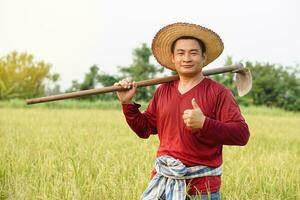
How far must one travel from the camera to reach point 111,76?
2859 centimetres

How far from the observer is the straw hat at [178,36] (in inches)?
102

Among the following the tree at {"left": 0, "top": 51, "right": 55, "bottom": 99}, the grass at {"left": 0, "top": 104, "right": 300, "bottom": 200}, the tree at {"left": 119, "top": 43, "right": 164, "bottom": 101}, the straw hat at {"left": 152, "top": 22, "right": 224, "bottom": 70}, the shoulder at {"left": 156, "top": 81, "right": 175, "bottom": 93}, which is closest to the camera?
the straw hat at {"left": 152, "top": 22, "right": 224, "bottom": 70}

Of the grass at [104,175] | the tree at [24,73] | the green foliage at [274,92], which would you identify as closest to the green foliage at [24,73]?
the tree at [24,73]

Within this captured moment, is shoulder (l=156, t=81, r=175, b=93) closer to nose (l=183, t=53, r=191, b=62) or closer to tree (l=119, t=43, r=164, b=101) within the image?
nose (l=183, t=53, r=191, b=62)

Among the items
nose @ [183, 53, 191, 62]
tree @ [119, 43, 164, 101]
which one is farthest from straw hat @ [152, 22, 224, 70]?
tree @ [119, 43, 164, 101]

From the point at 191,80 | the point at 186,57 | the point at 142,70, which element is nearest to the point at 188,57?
the point at 186,57

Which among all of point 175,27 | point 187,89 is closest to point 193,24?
point 175,27

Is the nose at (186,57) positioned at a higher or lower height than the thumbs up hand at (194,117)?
higher

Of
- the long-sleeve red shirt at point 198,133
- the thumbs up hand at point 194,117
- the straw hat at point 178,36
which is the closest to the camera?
the thumbs up hand at point 194,117

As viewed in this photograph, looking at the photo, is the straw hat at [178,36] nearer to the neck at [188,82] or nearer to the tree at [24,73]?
the neck at [188,82]

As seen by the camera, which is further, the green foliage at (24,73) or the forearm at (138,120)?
the green foliage at (24,73)

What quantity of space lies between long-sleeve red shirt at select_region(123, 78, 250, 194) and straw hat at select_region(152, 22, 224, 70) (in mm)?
188

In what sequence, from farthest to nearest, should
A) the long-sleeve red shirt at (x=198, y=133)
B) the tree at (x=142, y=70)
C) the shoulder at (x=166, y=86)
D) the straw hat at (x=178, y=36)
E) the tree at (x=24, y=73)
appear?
the tree at (x=24, y=73) → the tree at (x=142, y=70) → the shoulder at (x=166, y=86) → the straw hat at (x=178, y=36) → the long-sleeve red shirt at (x=198, y=133)

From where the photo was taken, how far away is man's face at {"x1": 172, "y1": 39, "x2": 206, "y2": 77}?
2.57 metres
